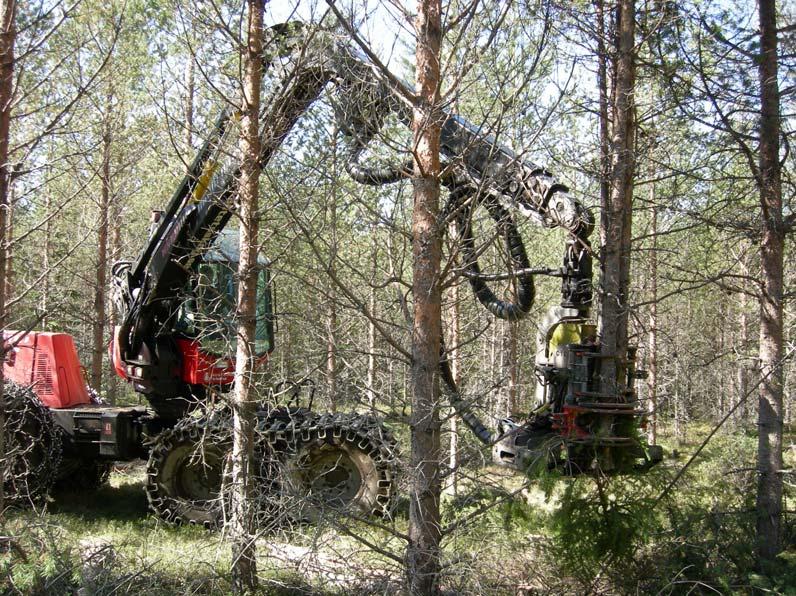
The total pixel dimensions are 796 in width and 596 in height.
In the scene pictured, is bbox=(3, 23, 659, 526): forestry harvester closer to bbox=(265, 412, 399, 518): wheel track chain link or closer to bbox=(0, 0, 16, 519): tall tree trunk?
bbox=(265, 412, 399, 518): wheel track chain link

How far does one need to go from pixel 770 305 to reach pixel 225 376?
16.8ft

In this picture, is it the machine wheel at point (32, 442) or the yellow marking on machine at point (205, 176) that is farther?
the machine wheel at point (32, 442)

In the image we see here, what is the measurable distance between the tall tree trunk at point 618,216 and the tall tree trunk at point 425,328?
3105 mm

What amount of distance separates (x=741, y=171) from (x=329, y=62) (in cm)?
725

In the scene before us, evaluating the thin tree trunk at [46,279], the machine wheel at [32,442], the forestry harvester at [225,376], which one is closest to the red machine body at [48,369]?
the forestry harvester at [225,376]

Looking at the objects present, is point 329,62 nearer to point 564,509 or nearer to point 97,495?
point 564,509

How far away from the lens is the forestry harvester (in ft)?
18.2

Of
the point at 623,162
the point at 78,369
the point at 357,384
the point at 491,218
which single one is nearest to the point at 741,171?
the point at 623,162

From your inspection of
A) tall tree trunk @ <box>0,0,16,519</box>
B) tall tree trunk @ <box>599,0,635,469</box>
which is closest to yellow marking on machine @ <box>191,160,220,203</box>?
tall tree trunk @ <box>0,0,16,519</box>

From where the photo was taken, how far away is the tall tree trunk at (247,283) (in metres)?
5.21

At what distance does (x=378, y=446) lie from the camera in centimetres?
737

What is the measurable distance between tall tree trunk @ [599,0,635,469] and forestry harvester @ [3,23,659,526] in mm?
196

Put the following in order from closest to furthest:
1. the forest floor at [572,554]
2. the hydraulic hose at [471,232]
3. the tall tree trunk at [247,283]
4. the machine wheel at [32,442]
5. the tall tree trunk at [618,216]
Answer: the hydraulic hose at [471,232]
the forest floor at [572,554]
the tall tree trunk at [247,283]
the tall tree trunk at [618,216]
the machine wheel at [32,442]

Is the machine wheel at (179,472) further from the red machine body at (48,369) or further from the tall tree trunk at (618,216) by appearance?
the tall tree trunk at (618,216)
